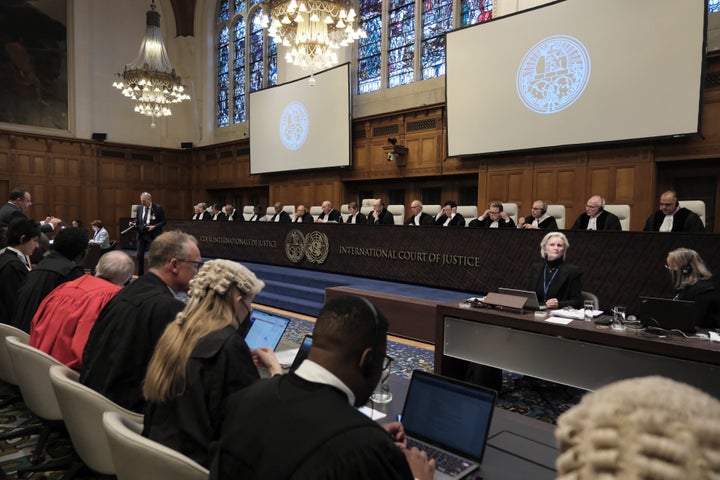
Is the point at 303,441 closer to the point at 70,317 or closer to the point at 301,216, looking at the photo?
the point at 70,317

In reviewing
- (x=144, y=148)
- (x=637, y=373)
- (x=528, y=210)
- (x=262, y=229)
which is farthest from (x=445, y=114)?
(x=144, y=148)

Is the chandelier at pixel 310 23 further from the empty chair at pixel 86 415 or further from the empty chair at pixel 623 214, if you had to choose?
the empty chair at pixel 86 415

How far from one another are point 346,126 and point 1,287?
813 centimetres

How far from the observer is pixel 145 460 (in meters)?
1.17

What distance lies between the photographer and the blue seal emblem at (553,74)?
7.37 m

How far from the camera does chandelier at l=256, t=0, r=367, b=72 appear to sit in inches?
243

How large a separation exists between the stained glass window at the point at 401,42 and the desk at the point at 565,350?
26.1 feet

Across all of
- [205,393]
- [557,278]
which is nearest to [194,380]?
[205,393]

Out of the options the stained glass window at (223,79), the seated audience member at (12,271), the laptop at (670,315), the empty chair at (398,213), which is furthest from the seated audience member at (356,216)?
the stained glass window at (223,79)

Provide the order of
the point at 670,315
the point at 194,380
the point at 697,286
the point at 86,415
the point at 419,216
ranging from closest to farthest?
1. the point at 194,380
2. the point at 86,415
3. the point at 670,315
4. the point at 697,286
5. the point at 419,216

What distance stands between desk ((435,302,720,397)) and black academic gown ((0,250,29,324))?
9.82 ft

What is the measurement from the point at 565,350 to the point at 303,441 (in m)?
2.42

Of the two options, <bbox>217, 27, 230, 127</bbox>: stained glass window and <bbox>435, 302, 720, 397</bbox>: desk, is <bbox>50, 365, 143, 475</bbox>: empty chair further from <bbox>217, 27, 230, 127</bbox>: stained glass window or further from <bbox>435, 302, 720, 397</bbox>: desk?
<bbox>217, 27, 230, 127</bbox>: stained glass window

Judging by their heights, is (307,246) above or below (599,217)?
below
